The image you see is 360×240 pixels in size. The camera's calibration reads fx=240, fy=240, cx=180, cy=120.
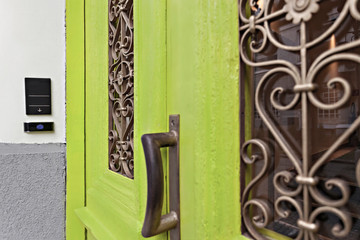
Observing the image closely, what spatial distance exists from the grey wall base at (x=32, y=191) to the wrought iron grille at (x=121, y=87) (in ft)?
1.02

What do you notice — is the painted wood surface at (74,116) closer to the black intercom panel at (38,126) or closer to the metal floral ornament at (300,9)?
the black intercom panel at (38,126)

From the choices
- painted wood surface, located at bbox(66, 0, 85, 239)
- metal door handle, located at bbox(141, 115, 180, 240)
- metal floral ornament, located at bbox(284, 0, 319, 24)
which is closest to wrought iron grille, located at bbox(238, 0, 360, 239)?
metal floral ornament, located at bbox(284, 0, 319, 24)

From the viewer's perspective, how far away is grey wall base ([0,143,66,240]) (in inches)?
32.9

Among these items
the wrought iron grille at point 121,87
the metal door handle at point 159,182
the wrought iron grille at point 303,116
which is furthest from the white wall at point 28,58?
the wrought iron grille at point 303,116

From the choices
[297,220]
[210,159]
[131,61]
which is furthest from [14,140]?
[297,220]

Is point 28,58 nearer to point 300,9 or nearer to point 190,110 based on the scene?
point 190,110

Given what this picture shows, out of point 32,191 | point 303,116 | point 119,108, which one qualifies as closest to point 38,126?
point 32,191

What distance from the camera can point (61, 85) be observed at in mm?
917

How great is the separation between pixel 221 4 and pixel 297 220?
34 centimetres

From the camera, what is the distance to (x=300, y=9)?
0.30 meters

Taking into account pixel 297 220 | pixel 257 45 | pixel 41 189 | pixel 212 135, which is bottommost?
pixel 41 189

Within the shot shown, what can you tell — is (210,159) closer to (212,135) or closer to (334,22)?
(212,135)

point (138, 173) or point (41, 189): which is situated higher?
point (138, 173)

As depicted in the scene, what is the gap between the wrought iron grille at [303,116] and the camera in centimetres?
28
